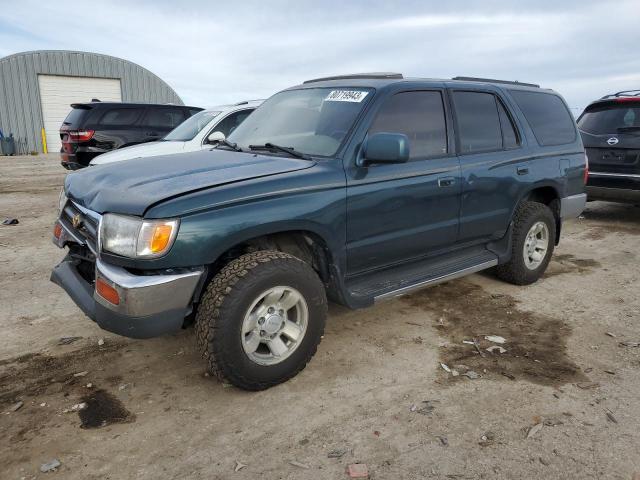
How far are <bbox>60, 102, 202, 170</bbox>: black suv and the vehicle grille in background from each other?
8.34m

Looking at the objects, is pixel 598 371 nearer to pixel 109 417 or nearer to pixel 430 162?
pixel 430 162

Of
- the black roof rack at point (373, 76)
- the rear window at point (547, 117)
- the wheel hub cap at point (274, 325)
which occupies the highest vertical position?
the black roof rack at point (373, 76)

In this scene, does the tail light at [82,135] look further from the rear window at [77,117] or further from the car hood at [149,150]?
the car hood at [149,150]

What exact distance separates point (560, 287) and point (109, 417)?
13.5 ft

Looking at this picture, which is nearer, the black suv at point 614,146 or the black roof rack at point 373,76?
the black roof rack at point 373,76

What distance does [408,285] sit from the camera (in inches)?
139

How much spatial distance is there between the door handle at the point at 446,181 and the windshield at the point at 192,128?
4801mm

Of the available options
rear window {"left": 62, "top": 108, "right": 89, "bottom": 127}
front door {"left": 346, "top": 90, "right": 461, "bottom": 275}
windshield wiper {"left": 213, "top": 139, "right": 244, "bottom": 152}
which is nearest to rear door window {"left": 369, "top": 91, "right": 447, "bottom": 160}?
front door {"left": 346, "top": 90, "right": 461, "bottom": 275}

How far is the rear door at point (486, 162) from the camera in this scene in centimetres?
397

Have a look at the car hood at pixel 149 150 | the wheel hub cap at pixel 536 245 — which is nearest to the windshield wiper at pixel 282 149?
the wheel hub cap at pixel 536 245

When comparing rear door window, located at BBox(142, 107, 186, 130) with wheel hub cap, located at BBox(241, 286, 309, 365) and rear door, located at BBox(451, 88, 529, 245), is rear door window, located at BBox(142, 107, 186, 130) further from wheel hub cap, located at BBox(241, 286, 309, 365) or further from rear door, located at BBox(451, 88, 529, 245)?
wheel hub cap, located at BBox(241, 286, 309, 365)

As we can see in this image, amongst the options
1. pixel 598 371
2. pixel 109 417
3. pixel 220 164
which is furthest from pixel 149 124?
pixel 598 371

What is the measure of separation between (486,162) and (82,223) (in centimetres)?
307

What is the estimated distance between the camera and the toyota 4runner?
2635 millimetres
